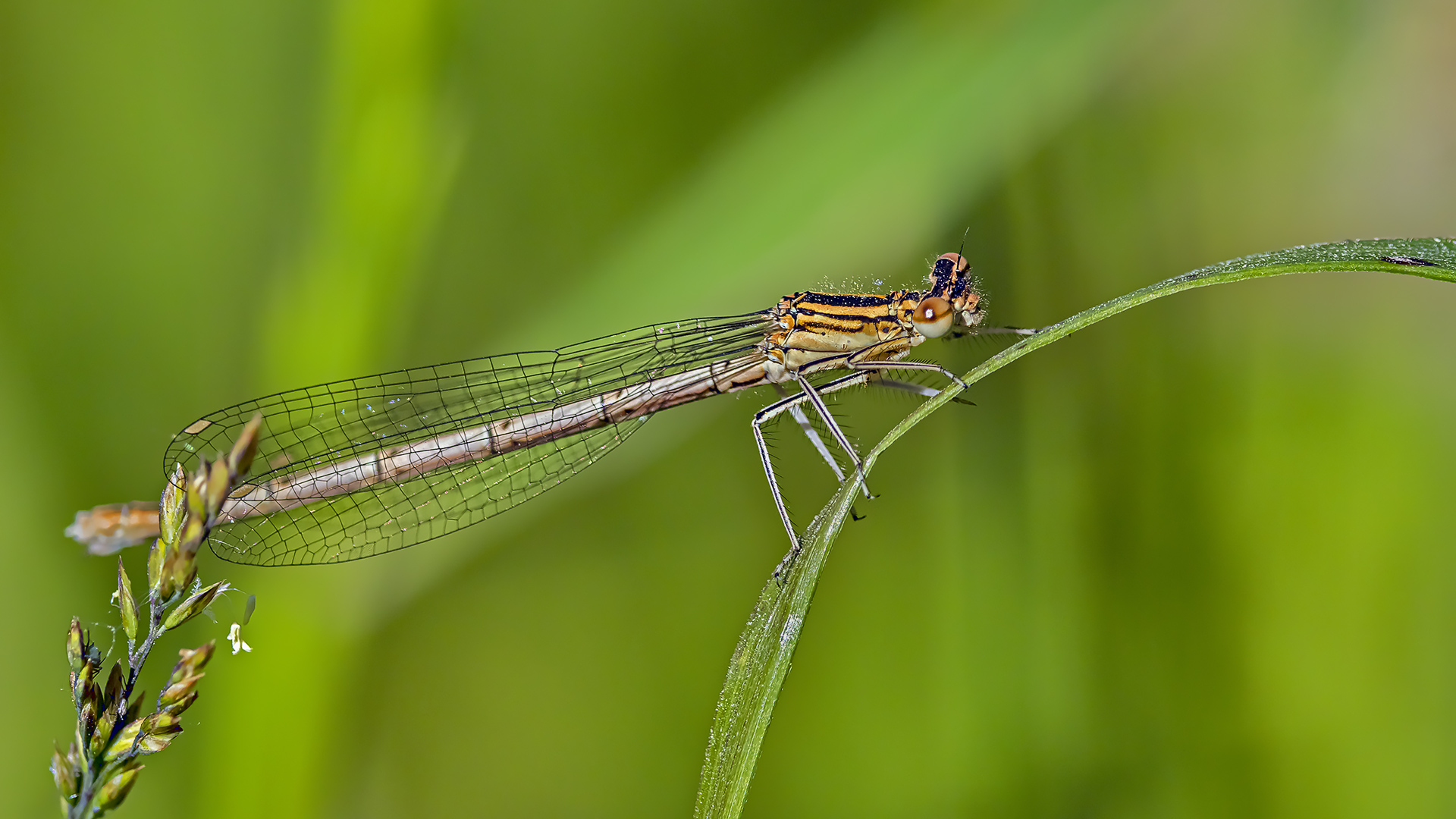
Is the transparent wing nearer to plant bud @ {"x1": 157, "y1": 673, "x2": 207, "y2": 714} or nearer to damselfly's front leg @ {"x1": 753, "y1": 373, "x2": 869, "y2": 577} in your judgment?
damselfly's front leg @ {"x1": 753, "y1": 373, "x2": 869, "y2": 577}

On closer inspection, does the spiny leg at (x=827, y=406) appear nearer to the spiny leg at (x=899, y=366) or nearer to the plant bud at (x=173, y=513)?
the spiny leg at (x=899, y=366)

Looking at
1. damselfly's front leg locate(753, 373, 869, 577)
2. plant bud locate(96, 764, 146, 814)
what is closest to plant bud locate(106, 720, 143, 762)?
plant bud locate(96, 764, 146, 814)

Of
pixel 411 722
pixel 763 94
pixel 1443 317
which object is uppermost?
pixel 763 94

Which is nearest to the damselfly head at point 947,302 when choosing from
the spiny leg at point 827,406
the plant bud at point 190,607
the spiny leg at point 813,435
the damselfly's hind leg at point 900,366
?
the damselfly's hind leg at point 900,366

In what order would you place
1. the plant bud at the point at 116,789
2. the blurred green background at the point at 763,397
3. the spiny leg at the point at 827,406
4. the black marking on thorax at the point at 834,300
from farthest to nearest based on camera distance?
1. the black marking on thorax at the point at 834,300
2. the spiny leg at the point at 827,406
3. the blurred green background at the point at 763,397
4. the plant bud at the point at 116,789

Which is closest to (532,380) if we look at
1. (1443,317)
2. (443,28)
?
(443,28)

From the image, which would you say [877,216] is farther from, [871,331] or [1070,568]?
[1070,568]
